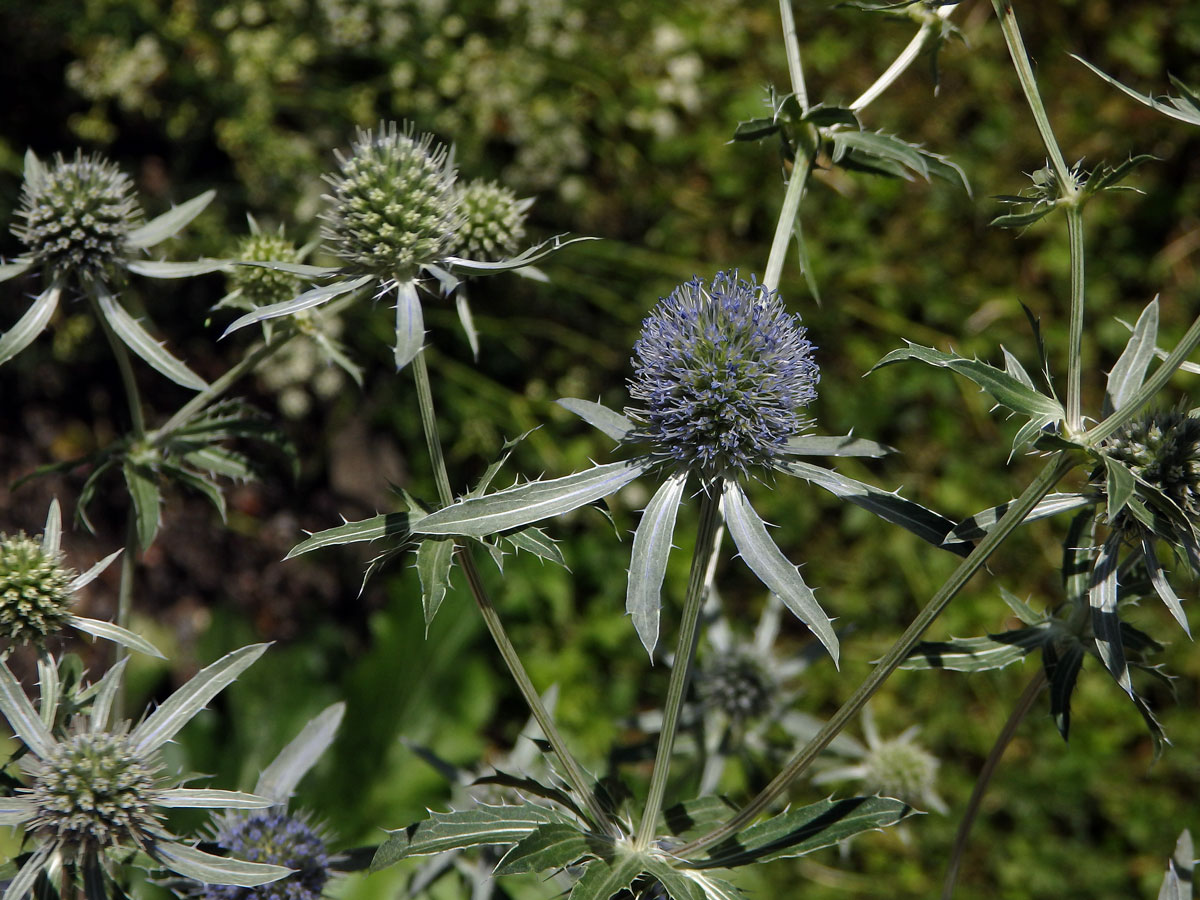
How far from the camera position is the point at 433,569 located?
1211mm

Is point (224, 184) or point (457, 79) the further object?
point (224, 184)

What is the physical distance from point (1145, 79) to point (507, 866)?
3572mm

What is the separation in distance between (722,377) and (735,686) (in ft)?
3.26

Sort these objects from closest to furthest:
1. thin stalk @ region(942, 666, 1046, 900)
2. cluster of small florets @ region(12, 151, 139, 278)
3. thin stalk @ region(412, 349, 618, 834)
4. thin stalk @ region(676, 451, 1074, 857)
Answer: thin stalk @ region(676, 451, 1074, 857) < thin stalk @ region(412, 349, 618, 834) < thin stalk @ region(942, 666, 1046, 900) < cluster of small florets @ region(12, 151, 139, 278)

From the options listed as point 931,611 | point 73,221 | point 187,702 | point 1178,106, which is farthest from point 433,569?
point 1178,106

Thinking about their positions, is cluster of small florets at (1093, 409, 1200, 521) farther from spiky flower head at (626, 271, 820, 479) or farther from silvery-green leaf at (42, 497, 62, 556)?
silvery-green leaf at (42, 497, 62, 556)

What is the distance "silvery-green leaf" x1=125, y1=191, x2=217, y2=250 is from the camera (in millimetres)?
1485

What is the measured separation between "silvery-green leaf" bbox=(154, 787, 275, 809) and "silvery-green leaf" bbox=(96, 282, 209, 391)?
56cm

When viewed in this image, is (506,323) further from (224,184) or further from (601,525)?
(224,184)

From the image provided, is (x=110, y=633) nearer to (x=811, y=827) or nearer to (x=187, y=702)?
(x=187, y=702)

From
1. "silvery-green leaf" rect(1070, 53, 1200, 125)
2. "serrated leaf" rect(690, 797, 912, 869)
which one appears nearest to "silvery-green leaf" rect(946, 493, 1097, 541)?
"serrated leaf" rect(690, 797, 912, 869)

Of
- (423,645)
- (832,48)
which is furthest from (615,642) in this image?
(832,48)

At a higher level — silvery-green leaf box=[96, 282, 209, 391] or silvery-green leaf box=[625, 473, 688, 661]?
silvery-green leaf box=[96, 282, 209, 391]

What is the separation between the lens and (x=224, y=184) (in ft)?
10.6
